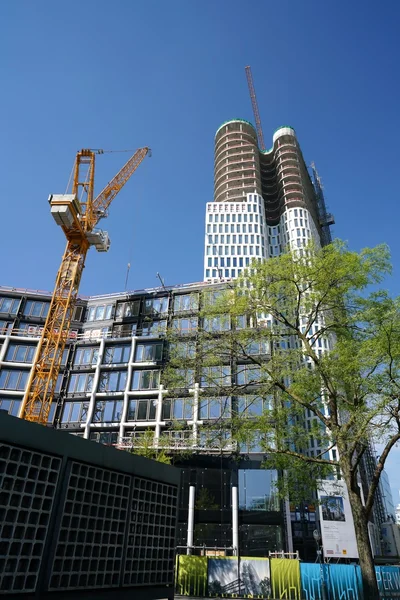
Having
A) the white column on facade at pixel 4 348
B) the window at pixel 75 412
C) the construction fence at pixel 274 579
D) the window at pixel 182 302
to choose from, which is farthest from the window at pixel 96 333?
the construction fence at pixel 274 579

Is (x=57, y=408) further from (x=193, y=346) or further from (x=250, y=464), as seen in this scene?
(x=193, y=346)

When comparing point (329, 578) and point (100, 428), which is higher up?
point (100, 428)

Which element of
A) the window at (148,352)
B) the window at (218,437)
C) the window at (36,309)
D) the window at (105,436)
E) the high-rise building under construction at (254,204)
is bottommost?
the window at (218,437)

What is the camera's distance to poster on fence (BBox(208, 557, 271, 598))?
19.0m

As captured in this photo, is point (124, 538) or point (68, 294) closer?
point (124, 538)

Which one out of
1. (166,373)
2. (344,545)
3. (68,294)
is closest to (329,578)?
(166,373)

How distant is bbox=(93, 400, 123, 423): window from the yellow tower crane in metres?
4.98

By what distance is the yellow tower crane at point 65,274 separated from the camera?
140 ft

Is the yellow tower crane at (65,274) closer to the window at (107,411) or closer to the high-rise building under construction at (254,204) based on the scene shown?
the window at (107,411)

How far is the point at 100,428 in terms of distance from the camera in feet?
141

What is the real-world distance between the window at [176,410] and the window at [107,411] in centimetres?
513

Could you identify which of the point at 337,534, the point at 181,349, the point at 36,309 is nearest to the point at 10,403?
the point at 36,309

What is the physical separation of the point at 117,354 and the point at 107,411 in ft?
20.7

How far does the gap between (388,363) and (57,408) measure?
39.5m
